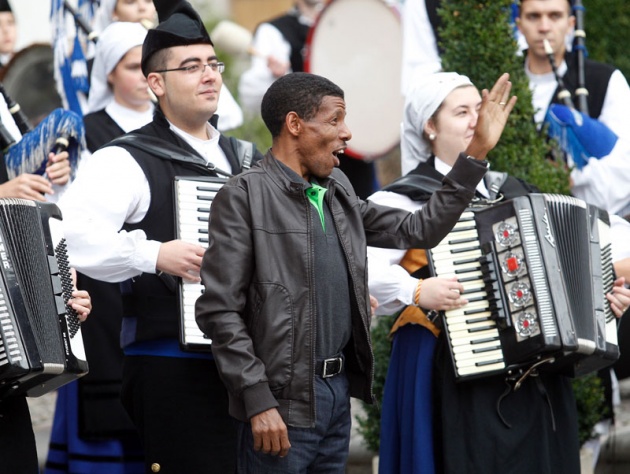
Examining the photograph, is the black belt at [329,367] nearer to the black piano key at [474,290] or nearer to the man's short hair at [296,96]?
the man's short hair at [296,96]

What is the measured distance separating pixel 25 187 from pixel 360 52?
4129 millimetres

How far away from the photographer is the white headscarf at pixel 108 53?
6.66m

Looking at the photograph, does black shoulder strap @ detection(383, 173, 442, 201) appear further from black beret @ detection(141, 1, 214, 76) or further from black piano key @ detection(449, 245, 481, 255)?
black beret @ detection(141, 1, 214, 76)

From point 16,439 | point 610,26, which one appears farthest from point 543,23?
point 16,439

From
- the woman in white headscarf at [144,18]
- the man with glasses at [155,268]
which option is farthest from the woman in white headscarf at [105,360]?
the man with glasses at [155,268]

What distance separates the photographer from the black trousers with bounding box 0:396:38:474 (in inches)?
188

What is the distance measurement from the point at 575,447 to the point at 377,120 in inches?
143

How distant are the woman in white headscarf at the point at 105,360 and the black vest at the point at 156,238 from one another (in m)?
1.10

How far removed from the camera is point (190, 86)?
5.32 m

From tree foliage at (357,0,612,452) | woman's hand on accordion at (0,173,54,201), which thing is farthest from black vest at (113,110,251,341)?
tree foliage at (357,0,612,452)

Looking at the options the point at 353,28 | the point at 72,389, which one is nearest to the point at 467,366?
the point at 72,389

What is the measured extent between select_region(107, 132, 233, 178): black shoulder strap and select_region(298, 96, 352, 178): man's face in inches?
30.4

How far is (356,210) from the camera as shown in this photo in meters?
4.70

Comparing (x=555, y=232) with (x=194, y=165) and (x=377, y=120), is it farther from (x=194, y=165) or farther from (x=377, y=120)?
(x=377, y=120)
